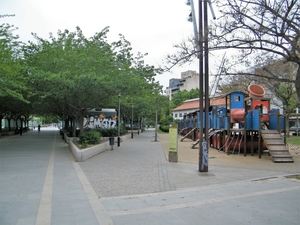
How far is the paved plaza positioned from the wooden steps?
1949mm

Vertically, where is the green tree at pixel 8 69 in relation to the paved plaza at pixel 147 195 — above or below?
above

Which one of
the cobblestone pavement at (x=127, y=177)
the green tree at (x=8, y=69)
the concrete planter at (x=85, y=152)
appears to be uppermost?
the green tree at (x=8, y=69)

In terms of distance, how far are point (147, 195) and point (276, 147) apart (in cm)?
899

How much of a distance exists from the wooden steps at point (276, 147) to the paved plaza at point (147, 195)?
1.95 m

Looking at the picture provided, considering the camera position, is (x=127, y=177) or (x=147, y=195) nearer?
(x=147, y=195)

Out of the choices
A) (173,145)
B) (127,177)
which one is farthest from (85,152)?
(127,177)

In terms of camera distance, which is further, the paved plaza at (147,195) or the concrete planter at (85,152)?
the concrete planter at (85,152)

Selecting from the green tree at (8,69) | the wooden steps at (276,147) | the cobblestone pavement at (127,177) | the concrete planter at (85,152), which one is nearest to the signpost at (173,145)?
the cobblestone pavement at (127,177)

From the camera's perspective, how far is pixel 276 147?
43.6 ft

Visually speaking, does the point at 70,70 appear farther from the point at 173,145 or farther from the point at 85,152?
the point at 173,145

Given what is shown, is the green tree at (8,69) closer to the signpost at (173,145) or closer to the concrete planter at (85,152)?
the concrete planter at (85,152)

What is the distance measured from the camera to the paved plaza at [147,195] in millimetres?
5027

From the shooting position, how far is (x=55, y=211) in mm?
5371

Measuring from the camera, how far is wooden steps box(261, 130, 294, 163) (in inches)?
491
